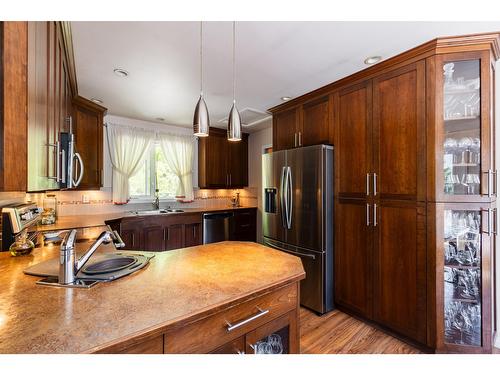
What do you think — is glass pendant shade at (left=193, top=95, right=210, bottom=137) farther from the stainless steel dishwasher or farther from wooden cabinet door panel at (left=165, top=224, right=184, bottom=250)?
the stainless steel dishwasher

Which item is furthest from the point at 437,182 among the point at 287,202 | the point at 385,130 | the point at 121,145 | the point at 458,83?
the point at 121,145

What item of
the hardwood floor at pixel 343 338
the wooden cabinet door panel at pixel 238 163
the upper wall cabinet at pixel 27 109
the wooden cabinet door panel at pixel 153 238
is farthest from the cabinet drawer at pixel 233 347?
the wooden cabinet door panel at pixel 238 163

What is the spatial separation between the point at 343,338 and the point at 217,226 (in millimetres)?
2526

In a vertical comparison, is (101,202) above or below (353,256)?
above

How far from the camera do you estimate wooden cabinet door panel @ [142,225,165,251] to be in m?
3.41

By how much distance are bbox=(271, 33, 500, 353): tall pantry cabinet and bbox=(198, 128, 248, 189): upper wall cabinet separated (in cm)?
290

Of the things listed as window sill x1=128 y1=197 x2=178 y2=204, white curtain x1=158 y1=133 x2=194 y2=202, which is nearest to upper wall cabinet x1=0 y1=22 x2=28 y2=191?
window sill x1=128 y1=197 x2=178 y2=204

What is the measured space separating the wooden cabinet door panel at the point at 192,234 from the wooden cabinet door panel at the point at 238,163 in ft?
3.96

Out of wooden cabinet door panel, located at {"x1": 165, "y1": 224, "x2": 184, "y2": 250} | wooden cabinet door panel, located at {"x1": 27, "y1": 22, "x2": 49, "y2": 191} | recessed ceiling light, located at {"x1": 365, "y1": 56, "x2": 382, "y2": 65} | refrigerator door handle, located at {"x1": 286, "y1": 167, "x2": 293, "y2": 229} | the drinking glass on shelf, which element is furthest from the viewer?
wooden cabinet door panel, located at {"x1": 165, "y1": 224, "x2": 184, "y2": 250}

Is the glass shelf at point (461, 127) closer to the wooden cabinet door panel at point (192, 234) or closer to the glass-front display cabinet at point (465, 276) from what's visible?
the glass-front display cabinet at point (465, 276)

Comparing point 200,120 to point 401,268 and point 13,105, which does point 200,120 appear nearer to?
point 13,105

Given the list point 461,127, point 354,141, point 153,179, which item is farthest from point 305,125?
point 153,179

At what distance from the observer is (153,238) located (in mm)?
3465
